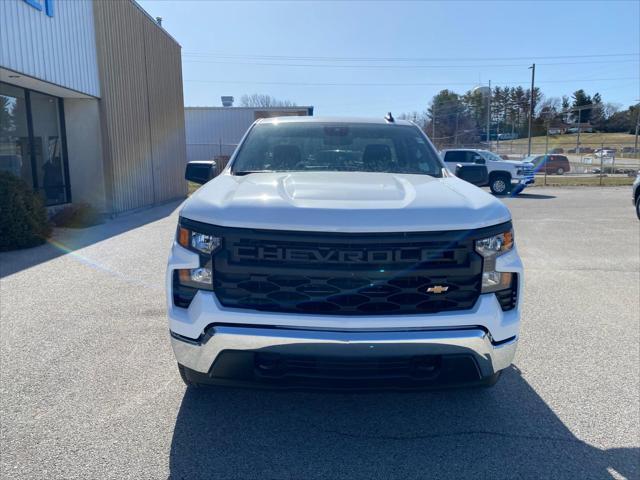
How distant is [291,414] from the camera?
10.5 feet

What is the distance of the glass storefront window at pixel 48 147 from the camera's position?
480 inches

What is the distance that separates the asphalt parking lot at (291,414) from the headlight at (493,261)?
687 mm

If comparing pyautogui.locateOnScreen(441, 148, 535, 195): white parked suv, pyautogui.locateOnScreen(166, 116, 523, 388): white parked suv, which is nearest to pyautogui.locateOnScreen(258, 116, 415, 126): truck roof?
pyautogui.locateOnScreen(166, 116, 523, 388): white parked suv

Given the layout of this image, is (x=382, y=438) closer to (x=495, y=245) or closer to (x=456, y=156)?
(x=495, y=245)

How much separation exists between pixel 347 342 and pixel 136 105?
1474 centimetres

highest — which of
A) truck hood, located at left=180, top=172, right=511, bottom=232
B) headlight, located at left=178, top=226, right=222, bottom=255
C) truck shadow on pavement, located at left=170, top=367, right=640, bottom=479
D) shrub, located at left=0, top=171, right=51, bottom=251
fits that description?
truck hood, located at left=180, top=172, right=511, bottom=232

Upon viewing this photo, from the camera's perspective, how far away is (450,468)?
2662 mm

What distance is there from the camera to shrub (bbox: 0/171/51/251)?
27.4 ft

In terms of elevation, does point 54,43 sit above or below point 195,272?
above

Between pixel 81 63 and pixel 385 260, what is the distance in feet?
39.0

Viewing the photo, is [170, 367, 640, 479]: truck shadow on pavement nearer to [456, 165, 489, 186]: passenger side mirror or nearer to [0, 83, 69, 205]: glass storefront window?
[456, 165, 489, 186]: passenger side mirror

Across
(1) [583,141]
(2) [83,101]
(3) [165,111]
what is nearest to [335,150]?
(2) [83,101]

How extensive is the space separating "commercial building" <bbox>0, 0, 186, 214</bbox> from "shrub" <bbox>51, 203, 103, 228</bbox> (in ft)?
2.46

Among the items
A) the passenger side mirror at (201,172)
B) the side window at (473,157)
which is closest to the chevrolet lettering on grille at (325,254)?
the passenger side mirror at (201,172)
